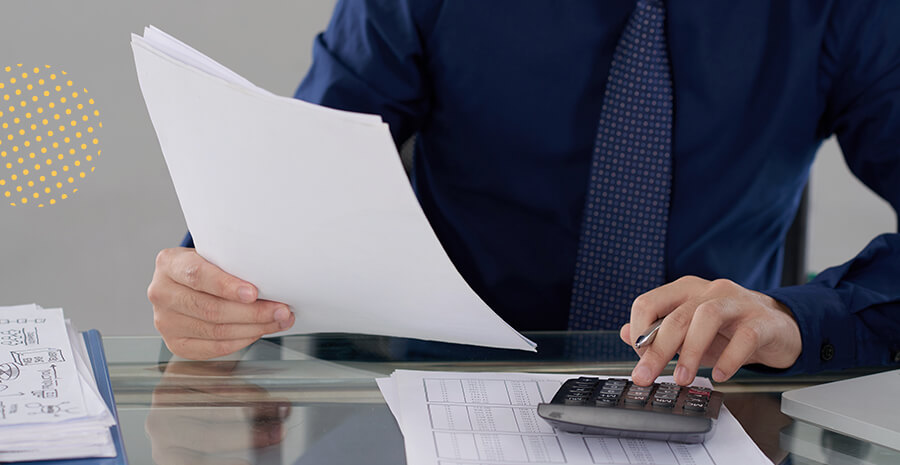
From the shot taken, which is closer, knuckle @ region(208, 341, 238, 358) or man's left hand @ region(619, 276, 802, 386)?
man's left hand @ region(619, 276, 802, 386)

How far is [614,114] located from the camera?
107cm

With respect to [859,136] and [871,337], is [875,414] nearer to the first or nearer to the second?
[871,337]

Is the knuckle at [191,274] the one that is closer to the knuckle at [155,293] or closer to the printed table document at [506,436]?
the knuckle at [155,293]


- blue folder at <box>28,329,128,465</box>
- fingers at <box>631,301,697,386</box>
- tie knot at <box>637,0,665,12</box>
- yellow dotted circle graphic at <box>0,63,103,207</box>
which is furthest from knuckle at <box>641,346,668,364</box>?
yellow dotted circle graphic at <box>0,63,103,207</box>

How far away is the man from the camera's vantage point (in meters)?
1.08

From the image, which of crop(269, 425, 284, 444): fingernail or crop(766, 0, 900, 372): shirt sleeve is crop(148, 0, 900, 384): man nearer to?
crop(766, 0, 900, 372): shirt sleeve

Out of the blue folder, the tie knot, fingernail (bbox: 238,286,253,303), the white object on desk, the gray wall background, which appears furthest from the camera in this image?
the gray wall background

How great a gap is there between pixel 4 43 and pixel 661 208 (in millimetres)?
1572

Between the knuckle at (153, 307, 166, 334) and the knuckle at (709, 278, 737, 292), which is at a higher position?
the knuckle at (709, 278, 737, 292)

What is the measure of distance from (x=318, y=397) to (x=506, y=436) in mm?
190

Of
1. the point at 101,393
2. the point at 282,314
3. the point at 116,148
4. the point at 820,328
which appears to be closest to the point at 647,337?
the point at 820,328

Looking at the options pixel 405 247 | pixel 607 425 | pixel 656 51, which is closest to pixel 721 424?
pixel 607 425

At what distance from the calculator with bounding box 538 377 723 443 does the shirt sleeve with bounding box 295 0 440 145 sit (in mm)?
560

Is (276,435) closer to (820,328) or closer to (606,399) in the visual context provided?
(606,399)
